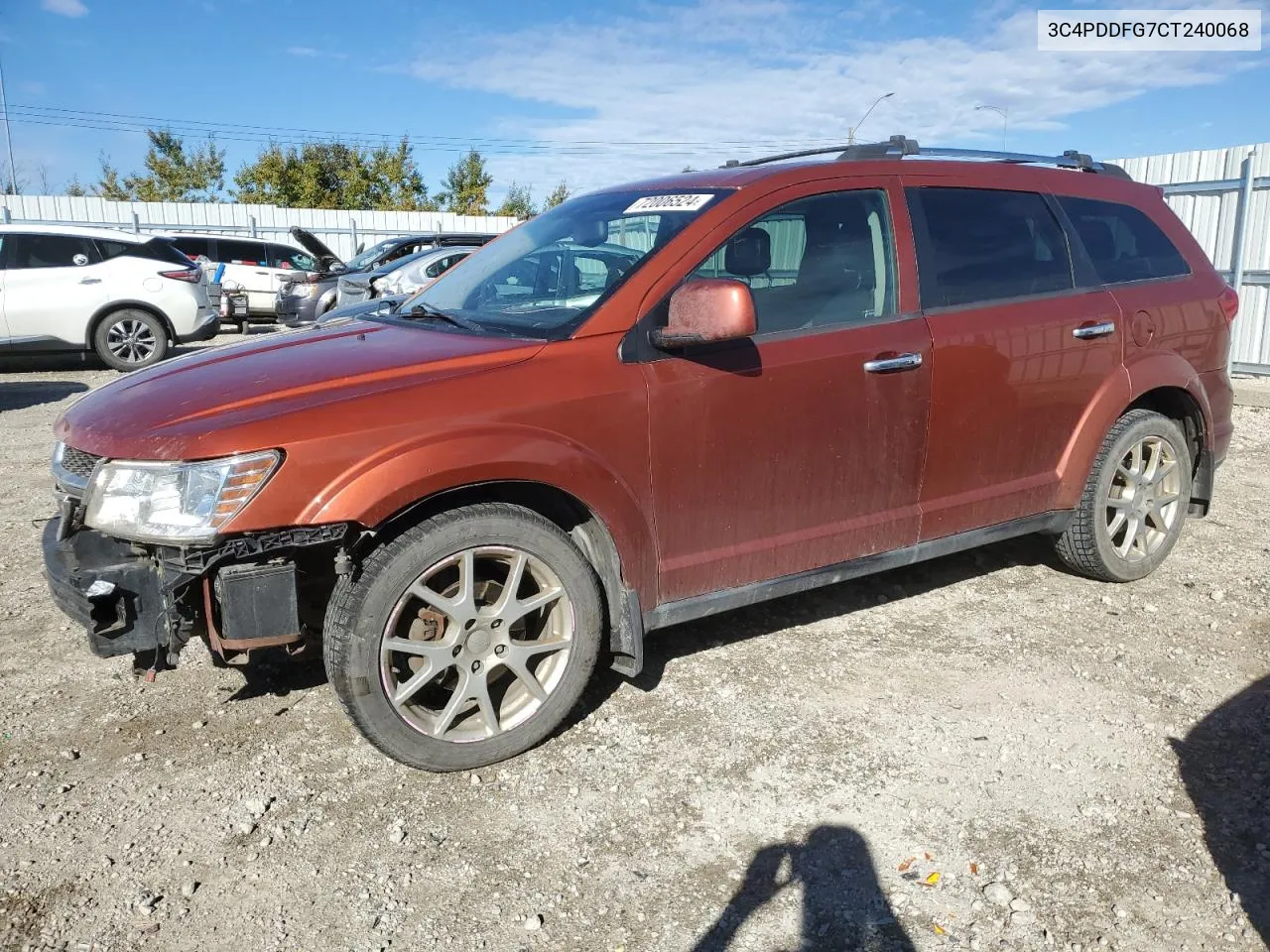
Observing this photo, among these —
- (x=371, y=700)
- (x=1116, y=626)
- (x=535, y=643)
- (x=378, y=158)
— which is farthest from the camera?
(x=378, y=158)

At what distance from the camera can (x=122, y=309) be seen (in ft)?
40.3

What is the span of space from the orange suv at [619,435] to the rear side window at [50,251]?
9.73 metres

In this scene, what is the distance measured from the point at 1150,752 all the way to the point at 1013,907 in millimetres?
1063

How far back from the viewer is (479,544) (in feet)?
9.96

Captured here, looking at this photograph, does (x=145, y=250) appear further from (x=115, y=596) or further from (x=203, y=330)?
(x=115, y=596)

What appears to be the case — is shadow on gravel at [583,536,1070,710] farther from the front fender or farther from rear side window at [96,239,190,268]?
rear side window at [96,239,190,268]

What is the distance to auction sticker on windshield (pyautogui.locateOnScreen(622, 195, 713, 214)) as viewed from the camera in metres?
3.58

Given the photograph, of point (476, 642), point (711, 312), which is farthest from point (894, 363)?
point (476, 642)

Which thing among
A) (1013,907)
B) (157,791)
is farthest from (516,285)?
(1013,907)

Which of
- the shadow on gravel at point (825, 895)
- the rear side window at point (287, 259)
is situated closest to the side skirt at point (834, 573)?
the shadow on gravel at point (825, 895)

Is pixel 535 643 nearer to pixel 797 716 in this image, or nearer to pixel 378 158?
pixel 797 716

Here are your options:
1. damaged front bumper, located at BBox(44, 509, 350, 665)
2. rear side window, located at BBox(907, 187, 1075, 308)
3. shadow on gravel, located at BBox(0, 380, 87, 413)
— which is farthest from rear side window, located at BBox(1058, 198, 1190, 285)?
shadow on gravel, located at BBox(0, 380, 87, 413)

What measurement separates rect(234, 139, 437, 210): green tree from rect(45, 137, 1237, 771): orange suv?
39421mm

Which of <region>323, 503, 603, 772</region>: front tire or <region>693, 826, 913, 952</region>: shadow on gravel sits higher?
<region>323, 503, 603, 772</region>: front tire
